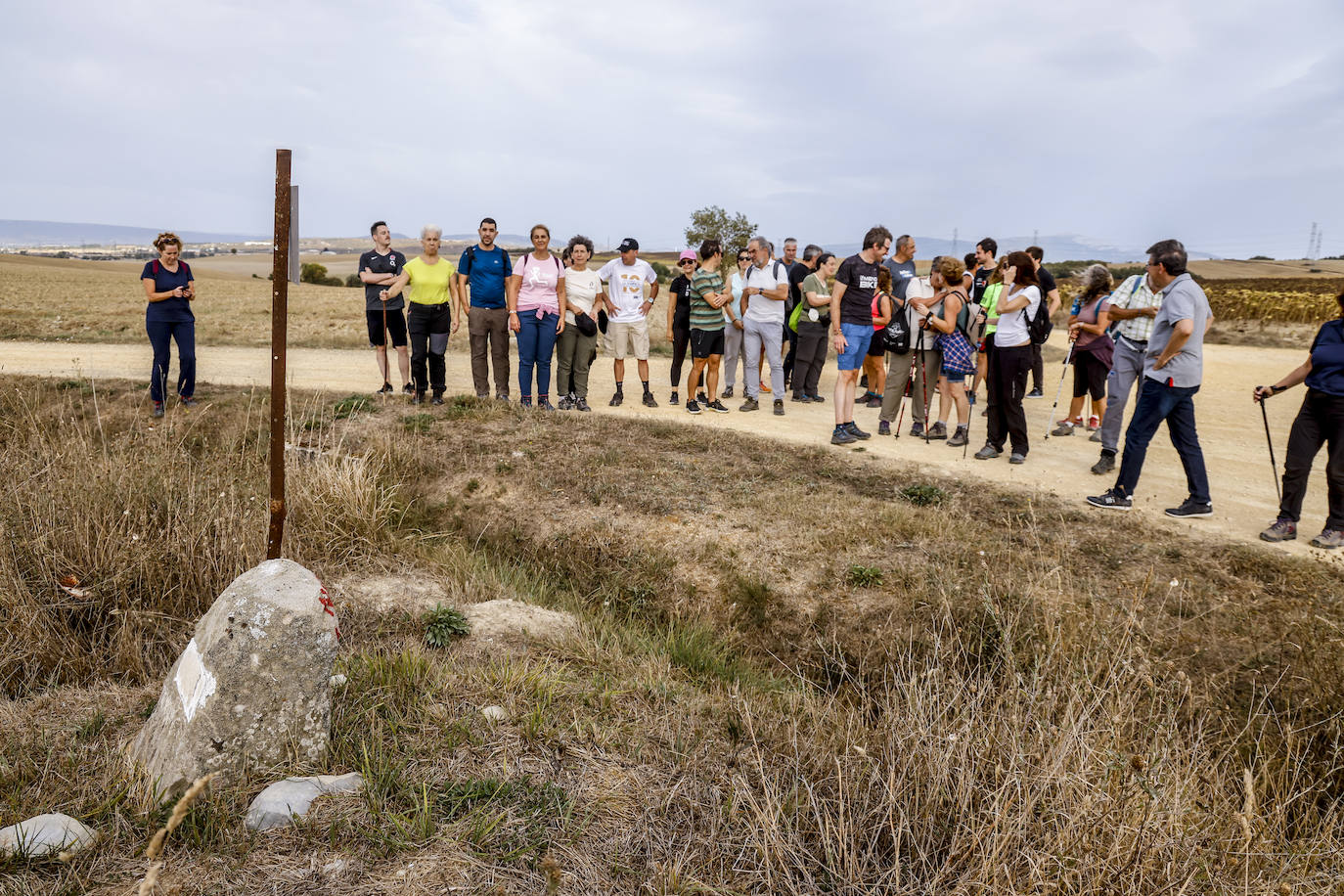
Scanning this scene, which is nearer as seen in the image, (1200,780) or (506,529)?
(1200,780)

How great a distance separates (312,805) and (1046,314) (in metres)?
8.12

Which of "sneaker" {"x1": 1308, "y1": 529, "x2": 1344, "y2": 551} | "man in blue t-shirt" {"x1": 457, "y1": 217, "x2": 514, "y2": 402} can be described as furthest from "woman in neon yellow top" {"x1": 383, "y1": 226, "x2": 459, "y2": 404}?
"sneaker" {"x1": 1308, "y1": 529, "x2": 1344, "y2": 551}

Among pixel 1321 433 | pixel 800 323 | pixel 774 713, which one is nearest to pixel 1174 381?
pixel 1321 433

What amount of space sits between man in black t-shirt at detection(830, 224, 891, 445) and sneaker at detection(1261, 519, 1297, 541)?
379 cm

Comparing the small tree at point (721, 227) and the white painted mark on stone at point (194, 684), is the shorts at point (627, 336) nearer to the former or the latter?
the white painted mark on stone at point (194, 684)

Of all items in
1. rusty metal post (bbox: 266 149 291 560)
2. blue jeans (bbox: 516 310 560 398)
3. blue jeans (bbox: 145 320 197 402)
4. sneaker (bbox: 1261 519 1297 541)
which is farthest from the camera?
blue jeans (bbox: 516 310 560 398)

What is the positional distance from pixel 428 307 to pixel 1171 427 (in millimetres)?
7746

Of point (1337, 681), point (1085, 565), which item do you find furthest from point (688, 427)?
point (1337, 681)

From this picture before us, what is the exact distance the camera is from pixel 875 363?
11.3 meters

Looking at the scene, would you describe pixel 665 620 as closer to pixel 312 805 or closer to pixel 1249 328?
pixel 312 805

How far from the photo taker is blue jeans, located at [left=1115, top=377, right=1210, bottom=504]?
652cm

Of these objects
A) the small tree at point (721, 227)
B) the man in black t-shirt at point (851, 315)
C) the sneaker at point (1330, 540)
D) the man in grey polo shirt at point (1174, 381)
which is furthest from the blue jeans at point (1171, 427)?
the small tree at point (721, 227)

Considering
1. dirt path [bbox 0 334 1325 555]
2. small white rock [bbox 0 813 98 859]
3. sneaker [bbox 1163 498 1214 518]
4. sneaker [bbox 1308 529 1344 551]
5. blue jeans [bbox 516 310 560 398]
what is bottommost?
small white rock [bbox 0 813 98 859]

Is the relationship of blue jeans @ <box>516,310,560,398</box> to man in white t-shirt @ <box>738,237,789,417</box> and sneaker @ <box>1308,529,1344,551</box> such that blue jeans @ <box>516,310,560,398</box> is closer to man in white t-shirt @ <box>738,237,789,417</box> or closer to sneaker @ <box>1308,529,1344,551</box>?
man in white t-shirt @ <box>738,237,789,417</box>
